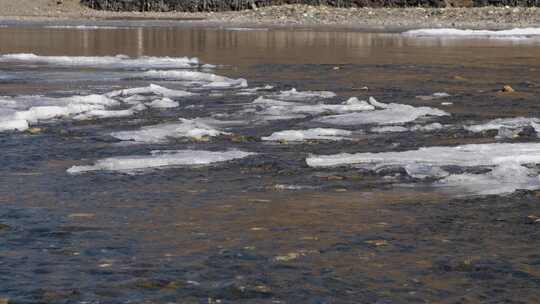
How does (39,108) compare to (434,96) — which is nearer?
(39,108)

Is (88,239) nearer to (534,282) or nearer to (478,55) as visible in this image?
(534,282)

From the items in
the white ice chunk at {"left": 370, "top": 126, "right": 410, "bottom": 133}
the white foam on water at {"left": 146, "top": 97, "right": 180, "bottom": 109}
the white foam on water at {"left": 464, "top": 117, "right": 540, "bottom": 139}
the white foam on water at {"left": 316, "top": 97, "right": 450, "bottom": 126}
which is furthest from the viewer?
the white foam on water at {"left": 146, "top": 97, "right": 180, "bottom": 109}

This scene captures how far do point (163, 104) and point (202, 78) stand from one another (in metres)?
4.47

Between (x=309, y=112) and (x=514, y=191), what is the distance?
5.30 m

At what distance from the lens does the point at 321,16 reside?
159 feet

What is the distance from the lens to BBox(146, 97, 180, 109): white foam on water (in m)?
13.2

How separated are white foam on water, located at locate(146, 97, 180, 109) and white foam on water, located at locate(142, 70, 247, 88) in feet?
8.51

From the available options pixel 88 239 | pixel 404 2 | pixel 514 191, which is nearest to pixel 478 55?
pixel 514 191

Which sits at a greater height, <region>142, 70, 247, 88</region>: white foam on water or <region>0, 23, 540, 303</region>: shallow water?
<region>0, 23, 540, 303</region>: shallow water

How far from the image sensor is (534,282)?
548 centimetres

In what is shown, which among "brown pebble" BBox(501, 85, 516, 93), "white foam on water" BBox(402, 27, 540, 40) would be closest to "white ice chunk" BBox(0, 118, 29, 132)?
"brown pebble" BBox(501, 85, 516, 93)

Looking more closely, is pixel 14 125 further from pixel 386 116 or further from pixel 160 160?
pixel 386 116

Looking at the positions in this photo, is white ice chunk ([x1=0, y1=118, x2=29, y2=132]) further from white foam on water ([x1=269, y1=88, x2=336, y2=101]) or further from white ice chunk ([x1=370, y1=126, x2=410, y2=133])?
white foam on water ([x1=269, y1=88, x2=336, y2=101])

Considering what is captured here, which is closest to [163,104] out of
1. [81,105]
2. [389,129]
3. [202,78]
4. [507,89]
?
[81,105]
